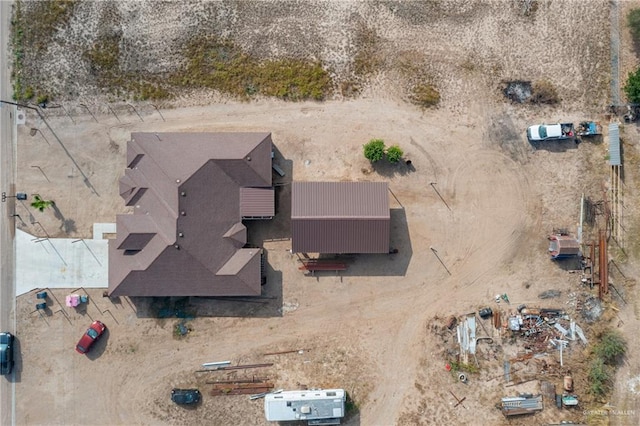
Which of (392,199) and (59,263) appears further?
(392,199)

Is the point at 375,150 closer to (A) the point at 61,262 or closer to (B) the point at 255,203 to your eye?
(B) the point at 255,203

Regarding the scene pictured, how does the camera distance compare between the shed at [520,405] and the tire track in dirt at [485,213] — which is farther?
the tire track in dirt at [485,213]

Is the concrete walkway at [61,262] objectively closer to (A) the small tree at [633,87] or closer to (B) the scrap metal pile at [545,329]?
(B) the scrap metal pile at [545,329]

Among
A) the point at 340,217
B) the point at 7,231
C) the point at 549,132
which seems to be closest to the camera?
the point at 340,217

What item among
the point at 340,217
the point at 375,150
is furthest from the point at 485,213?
the point at 340,217

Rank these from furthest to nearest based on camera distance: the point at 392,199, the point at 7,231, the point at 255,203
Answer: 1. the point at 392,199
2. the point at 7,231
3. the point at 255,203

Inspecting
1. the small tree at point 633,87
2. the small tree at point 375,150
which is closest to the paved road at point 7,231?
the small tree at point 375,150
